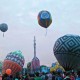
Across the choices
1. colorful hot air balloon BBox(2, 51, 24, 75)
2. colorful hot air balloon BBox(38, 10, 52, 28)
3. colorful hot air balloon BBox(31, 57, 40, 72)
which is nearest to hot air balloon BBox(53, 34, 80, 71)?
colorful hot air balloon BBox(38, 10, 52, 28)

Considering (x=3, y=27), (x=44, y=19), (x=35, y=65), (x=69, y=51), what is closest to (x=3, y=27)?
(x=3, y=27)

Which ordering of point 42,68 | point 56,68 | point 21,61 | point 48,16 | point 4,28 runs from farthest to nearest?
point 42,68 < point 56,68 < point 4,28 < point 21,61 < point 48,16

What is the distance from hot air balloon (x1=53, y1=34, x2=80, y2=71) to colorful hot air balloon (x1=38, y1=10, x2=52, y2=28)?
3.23m

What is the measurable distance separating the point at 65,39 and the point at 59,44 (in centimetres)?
66

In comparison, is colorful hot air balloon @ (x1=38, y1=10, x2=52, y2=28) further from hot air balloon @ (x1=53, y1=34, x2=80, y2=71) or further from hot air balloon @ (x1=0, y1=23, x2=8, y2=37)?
hot air balloon @ (x1=0, y1=23, x2=8, y2=37)

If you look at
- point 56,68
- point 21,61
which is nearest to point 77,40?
point 21,61

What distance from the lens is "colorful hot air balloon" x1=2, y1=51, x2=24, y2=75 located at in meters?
24.1

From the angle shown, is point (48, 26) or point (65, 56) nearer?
point (48, 26)

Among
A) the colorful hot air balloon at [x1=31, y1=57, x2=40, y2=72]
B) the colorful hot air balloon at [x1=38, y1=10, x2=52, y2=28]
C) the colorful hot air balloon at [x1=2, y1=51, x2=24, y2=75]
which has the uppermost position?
the colorful hot air balloon at [x1=38, y1=10, x2=52, y2=28]

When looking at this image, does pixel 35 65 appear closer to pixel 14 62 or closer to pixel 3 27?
pixel 3 27

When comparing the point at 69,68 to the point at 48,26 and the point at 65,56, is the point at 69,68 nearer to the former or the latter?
the point at 65,56

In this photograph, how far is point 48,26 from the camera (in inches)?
933

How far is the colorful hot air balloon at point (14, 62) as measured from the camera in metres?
24.1

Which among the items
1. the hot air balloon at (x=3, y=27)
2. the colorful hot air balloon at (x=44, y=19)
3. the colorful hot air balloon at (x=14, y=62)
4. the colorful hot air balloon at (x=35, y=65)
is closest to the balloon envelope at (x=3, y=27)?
the hot air balloon at (x=3, y=27)
